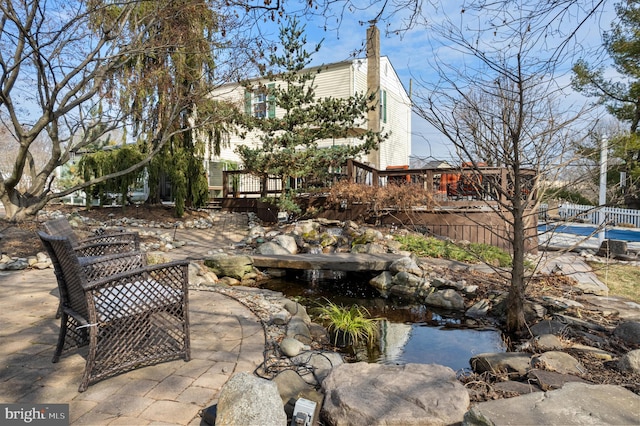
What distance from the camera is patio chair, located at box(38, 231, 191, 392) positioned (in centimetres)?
224

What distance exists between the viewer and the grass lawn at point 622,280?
585 cm

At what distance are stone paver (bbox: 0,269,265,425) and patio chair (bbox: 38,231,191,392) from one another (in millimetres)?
100

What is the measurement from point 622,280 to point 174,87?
11052mm

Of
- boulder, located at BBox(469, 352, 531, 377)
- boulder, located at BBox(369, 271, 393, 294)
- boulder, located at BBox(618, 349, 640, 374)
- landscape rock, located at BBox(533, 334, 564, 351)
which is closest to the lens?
boulder, located at BBox(618, 349, 640, 374)

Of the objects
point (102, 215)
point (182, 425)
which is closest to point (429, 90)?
point (182, 425)

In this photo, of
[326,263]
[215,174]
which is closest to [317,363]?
[326,263]

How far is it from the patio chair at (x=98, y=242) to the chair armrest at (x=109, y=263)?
350 millimetres

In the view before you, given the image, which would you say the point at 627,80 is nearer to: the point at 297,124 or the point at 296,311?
the point at 297,124

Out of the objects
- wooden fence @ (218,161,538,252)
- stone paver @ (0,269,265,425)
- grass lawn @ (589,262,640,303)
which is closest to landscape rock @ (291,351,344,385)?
stone paver @ (0,269,265,425)

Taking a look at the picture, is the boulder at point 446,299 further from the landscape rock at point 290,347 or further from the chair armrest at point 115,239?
the chair armrest at point 115,239

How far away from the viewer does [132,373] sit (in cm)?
249

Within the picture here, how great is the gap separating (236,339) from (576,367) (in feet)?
8.48

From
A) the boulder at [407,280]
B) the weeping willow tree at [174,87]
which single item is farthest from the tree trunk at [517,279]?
the weeping willow tree at [174,87]

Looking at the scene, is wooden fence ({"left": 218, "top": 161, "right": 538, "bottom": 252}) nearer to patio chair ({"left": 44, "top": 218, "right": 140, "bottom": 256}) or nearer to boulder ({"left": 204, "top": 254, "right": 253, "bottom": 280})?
boulder ({"left": 204, "top": 254, "right": 253, "bottom": 280})
